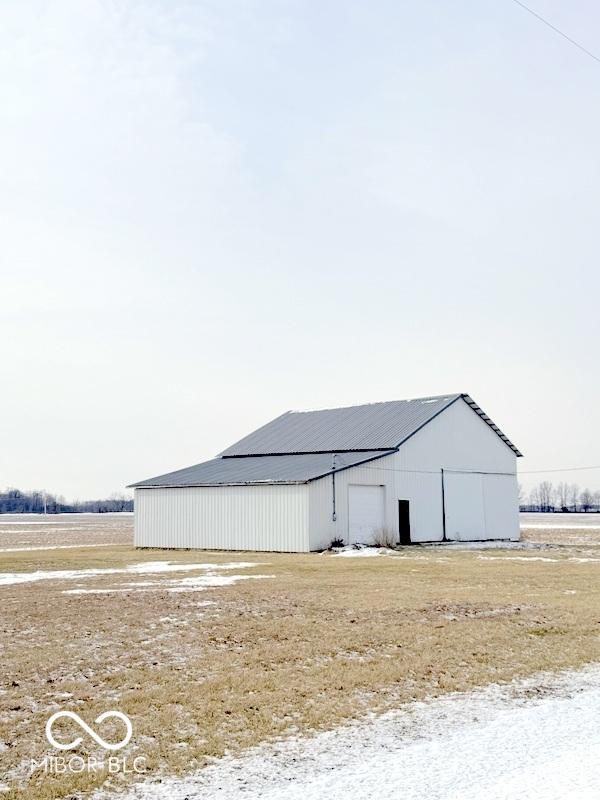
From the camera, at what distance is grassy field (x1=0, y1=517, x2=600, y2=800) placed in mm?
7555

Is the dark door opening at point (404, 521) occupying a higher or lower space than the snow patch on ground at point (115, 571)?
higher

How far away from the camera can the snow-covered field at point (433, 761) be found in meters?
5.94

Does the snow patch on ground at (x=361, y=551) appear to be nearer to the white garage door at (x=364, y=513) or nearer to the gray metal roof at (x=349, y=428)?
the white garage door at (x=364, y=513)

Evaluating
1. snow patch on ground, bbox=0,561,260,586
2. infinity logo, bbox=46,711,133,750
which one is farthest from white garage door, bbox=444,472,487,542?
infinity logo, bbox=46,711,133,750

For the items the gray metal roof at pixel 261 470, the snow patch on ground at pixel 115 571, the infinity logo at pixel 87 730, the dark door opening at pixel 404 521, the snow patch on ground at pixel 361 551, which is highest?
the gray metal roof at pixel 261 470

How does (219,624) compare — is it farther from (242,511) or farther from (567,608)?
(242,511)

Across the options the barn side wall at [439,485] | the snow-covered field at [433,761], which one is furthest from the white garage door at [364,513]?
the snow-covered field at [433,761]

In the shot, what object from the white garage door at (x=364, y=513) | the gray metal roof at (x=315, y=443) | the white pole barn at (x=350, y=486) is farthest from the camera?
the gray metal roof at (x=315, y=443)

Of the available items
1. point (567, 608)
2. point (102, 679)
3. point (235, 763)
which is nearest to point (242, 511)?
point (567, 608)

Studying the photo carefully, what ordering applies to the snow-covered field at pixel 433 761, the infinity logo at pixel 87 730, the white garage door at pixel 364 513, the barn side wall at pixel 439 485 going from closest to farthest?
1. the snow-covered field at pixel 433 761
2. the infinity logo at pixel 87 730
3. the barn side wall at pixel 439 485
4. the white garage door at pixel 364 513

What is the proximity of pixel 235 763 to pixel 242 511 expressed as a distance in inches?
1167

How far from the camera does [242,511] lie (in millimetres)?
36156

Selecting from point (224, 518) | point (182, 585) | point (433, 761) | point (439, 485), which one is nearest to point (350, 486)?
point (224, 518)

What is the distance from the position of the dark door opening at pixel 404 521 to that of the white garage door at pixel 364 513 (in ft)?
5.04
